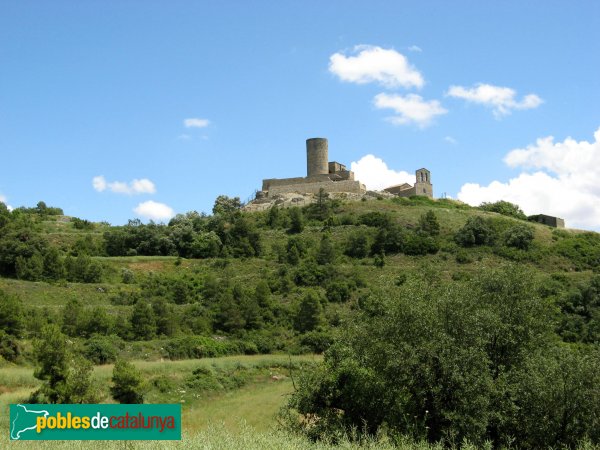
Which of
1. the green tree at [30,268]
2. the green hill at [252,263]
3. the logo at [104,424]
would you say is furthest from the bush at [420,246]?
the logo at [104,424]

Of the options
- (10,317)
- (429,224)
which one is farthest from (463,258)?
(10,317)

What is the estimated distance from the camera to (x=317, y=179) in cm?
9244

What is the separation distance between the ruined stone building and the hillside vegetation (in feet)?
21.0

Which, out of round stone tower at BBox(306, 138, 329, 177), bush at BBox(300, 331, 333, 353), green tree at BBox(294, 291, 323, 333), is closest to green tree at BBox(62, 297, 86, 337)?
bush at BBox(300, 331, 333, 353)

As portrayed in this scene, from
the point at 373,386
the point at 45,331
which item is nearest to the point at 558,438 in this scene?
the point at 373,386

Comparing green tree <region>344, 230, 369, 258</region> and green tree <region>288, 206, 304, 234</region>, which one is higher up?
green tree <region>288, 206, 304, 234</region>

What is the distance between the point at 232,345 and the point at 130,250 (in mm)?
29521

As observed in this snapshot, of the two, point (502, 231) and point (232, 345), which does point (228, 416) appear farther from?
point (502, 231)

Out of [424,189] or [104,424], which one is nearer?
[104,424]

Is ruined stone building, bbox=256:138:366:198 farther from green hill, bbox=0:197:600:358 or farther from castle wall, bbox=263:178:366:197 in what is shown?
green hill, bbox=0:197:600:358

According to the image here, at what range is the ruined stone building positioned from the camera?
90812mm

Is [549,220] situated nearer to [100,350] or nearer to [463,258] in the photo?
[463,258]

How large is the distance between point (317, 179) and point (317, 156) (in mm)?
3760

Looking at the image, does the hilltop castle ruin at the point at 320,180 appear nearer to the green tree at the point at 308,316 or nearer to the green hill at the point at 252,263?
the green hill at the point at 252,263
